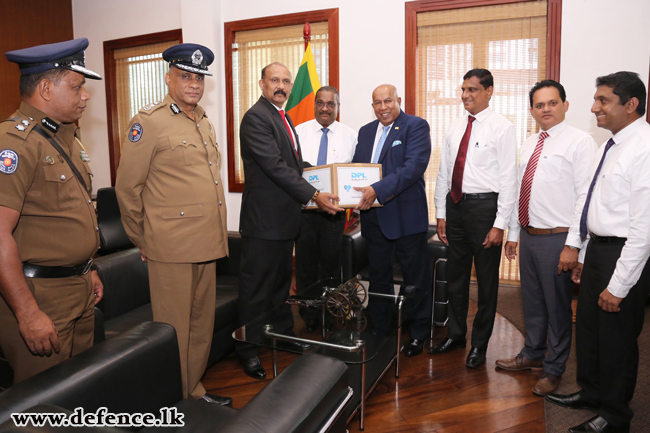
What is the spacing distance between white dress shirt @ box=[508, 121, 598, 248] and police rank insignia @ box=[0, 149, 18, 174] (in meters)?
2.25

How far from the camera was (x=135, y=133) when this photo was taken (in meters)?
1.91

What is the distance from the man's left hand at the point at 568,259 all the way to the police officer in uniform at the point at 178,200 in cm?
160

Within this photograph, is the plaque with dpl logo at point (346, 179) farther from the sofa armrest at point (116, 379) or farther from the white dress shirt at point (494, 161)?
the sofa armrest at point (116, 379)

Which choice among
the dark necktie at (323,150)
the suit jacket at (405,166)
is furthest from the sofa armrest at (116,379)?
the dark necktie at (323,150)

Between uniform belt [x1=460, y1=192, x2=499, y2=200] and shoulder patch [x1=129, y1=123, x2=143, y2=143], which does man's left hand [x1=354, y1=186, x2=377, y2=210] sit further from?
shoulder patch [x1=129, y1=123, x2=143, y2=143]

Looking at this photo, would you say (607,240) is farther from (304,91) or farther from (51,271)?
(304,91)

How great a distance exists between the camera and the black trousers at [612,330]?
6.08 feet

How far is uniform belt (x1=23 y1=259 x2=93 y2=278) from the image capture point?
1.39m

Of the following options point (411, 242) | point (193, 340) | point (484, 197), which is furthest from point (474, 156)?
point (193, 340)

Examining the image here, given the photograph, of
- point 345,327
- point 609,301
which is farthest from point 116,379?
point 609,301

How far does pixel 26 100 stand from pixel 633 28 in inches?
169

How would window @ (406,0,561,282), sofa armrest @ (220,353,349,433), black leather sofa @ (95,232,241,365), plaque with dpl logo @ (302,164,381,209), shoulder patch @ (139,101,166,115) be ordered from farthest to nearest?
window @ (406,0,561,282)
plaque with dpl logo @ (302,164,381,209)
black leather sofa @ (95,232,241,365)
shoulder patch @ (139,101,166,115)
sofa armrest @ (220,353,349,433)

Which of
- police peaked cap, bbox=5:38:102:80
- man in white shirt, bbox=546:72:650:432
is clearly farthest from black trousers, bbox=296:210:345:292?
police peaked cap, bbox=5:38:102:80

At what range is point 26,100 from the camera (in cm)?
144
